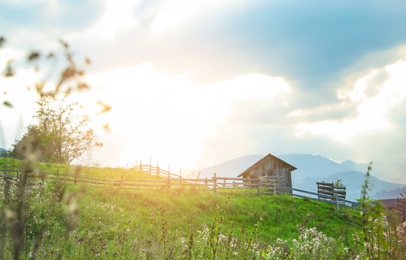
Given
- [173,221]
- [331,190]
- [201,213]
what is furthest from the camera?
[331,190]

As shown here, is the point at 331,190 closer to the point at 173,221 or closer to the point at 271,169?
the point at 271,169

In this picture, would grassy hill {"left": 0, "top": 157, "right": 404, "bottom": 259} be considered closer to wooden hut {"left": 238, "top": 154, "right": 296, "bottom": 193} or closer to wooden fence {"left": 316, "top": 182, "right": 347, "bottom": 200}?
wooden fence {"left": 316, "top": 182, "right": 347, "bottom": 200}

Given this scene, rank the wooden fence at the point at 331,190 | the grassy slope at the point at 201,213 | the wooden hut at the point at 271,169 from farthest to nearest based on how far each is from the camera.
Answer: the wooden hut at the point at 271,169
the wooden fence at the point at 331,190
the grassy slope at the point at 201,213

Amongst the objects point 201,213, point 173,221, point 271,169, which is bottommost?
point 173,221

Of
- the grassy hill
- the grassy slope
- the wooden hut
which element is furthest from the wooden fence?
the wooden hut

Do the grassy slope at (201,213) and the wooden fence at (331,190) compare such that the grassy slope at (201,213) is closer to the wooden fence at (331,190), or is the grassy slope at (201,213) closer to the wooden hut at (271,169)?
the wooden fence at (331,190)

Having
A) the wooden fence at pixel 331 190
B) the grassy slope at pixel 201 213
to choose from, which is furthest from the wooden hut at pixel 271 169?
the grassy slope at pixel 201 213

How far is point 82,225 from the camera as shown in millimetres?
13328

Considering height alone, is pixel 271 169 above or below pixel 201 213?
above

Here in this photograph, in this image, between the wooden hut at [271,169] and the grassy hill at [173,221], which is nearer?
the grassy hill at [173,221]

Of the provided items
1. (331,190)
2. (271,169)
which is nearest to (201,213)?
(331,190)

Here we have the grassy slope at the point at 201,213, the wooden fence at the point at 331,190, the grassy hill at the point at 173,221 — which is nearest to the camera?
the grassy hill at the point at 173,221

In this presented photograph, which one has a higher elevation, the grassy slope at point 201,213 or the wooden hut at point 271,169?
the wooden hut at point 271,169

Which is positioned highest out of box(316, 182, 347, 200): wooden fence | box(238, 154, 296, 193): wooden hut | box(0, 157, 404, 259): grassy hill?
box(238, 154, 296, 193): wooden hut
